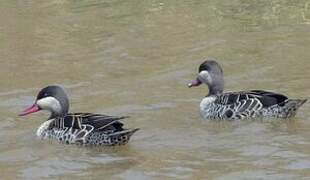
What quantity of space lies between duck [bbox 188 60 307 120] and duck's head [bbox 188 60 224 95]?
16mm

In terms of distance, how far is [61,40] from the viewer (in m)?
19.3

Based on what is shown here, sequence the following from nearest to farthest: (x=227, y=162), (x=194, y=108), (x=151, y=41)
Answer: (x=227, y=162) → (x=194, y=108) → (x=151, y=41)

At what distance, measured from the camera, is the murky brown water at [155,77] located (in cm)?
1173

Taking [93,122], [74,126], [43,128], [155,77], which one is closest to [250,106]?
[93,122]

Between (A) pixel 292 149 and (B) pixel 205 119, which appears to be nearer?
(A) pixel 292 149

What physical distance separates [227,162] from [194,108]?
295cm

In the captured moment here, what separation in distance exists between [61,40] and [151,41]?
1.78 meters

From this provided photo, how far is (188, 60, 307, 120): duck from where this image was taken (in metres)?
13.3

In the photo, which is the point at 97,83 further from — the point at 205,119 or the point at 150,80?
the point at 205,119

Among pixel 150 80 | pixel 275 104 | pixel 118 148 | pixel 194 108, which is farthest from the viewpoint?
pixel 150 80

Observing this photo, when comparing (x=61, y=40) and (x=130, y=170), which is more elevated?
(x=61, y=40)

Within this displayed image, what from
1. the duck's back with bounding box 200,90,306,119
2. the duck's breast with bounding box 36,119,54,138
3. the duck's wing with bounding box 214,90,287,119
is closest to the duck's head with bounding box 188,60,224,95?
the duck's back with bounding box 200,90,306,119

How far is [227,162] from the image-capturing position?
11.5 metres

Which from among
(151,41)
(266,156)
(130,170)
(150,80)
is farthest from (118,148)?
(151,41)
